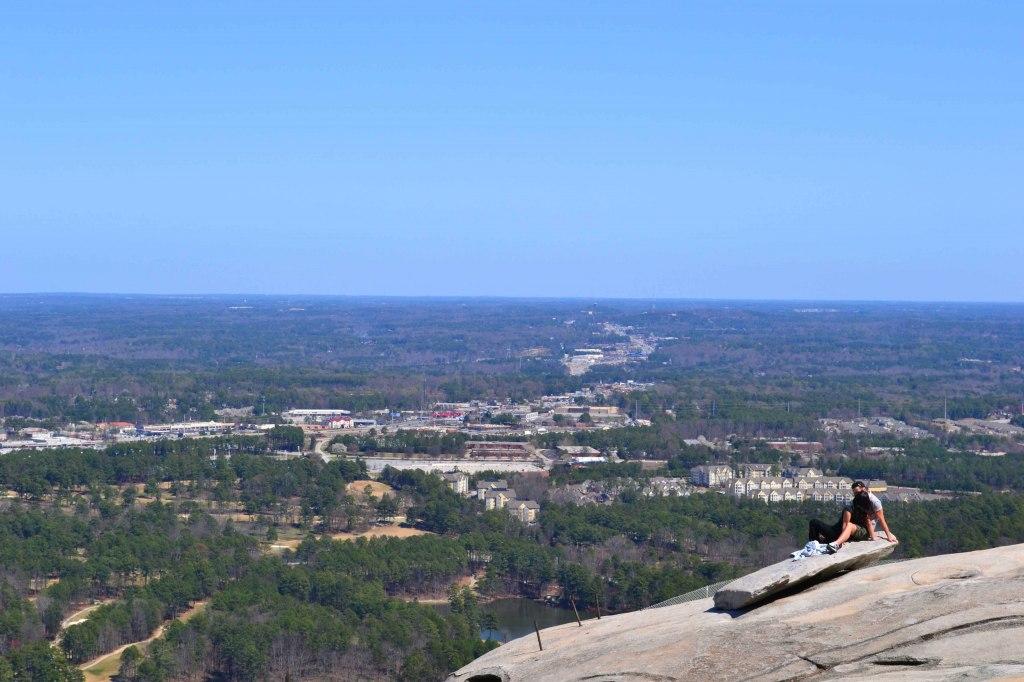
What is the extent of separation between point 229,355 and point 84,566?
131923 mm

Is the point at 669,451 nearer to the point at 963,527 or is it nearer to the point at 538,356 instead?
the point at 963,527

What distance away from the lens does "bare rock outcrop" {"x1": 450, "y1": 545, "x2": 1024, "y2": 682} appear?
438 inches

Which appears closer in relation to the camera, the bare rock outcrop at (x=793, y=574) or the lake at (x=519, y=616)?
the bare rock outcrop at (x=793, y=574)

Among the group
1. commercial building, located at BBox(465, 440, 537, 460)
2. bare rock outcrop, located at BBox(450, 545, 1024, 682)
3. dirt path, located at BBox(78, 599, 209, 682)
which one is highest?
bare rock outcrop, located at BBox(450, 545, 1024, 682)

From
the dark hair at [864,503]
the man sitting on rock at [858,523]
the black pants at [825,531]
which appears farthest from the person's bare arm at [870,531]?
the black pants at [825,531]

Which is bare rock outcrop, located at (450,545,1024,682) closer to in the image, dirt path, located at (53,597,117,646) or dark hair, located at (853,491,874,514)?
dark hair, located at (853,491,874,514)

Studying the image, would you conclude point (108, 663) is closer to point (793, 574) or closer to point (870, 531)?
point (870, 531)

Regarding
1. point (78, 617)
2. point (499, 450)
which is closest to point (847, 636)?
point (78, 617)

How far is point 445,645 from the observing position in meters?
32.9

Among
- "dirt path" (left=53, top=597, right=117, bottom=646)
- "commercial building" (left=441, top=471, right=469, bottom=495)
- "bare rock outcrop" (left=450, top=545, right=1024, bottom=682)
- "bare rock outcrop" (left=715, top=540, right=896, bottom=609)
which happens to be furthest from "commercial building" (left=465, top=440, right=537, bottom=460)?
"bare rock outcrop" (left=450, top=545, right=1024, bottom=682)

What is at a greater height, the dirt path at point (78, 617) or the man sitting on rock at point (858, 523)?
the man sitting on rock at point (858, 523)

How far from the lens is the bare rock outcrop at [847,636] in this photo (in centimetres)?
1112

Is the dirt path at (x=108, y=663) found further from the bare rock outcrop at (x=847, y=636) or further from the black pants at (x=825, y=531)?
the black pants at (x=825, y=531)

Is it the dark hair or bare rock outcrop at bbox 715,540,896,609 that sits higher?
the dark hair
